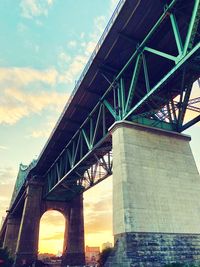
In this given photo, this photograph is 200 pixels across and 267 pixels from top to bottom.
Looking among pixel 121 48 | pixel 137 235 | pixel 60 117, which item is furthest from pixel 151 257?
pixel 60 117

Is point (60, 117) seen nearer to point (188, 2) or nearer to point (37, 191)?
point (188, 2)

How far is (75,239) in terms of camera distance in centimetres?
4056

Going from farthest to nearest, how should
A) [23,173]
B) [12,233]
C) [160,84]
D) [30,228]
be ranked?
[23,173] < [12,233] < [30,228] < [160,84]

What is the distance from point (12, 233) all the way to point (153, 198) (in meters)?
51.7

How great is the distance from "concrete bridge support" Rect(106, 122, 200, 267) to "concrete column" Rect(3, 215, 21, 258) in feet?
151

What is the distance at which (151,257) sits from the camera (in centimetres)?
1246

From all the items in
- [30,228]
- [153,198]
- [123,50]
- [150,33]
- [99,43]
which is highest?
[99,43]

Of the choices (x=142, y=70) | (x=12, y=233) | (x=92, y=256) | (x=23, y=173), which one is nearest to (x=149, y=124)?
(x=142, y=70)

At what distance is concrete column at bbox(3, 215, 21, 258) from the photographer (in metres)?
52.6

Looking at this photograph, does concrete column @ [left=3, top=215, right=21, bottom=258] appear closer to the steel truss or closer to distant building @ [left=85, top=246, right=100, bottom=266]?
distant building @ [left=85, top=246, right=100, bottom=266]

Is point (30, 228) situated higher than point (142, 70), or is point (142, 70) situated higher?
point (142, 70)

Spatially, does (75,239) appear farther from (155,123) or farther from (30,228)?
(155,123)

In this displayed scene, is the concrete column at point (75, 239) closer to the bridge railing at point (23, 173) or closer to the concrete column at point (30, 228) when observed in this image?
the concrete column at point (30, 228)

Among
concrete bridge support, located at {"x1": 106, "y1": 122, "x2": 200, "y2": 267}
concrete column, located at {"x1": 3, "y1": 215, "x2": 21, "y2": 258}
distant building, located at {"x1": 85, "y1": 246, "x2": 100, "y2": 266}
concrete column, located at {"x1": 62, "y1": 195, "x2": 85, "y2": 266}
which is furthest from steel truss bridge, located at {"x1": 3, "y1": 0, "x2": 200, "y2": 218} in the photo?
concrete column, located at {"x1": 3, "y1": 215, "x2": 21, "y2": 258}
